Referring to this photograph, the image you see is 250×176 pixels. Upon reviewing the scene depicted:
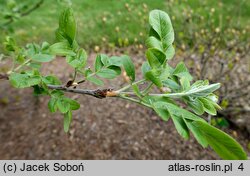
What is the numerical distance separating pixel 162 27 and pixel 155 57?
13 centimetres

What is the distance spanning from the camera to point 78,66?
1.08 m

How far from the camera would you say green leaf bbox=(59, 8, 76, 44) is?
0.98m

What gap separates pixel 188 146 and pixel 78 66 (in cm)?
235

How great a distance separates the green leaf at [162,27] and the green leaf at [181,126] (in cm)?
22

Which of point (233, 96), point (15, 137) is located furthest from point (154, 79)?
point (15, 137)

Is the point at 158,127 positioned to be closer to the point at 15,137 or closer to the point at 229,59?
the point at 229,59

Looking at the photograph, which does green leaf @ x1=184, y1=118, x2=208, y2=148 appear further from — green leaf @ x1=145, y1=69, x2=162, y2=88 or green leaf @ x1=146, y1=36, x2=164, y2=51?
green leaf @ x1=146, y1=36, x2=164, y2=51

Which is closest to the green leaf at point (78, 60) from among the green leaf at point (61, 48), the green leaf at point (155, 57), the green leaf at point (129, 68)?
the green leaf at point (61, 48)

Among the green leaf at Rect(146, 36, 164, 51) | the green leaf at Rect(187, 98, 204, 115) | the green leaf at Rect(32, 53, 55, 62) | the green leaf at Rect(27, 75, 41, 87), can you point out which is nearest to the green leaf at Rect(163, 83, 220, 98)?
the green leaf at Rect(187, 98, 204, 115)

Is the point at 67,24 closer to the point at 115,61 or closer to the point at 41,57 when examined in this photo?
the point at 115,61

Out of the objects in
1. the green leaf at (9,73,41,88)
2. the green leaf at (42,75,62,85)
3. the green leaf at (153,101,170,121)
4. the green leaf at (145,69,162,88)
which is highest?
the green leaf at (145,69,162,88)

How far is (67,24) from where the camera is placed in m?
1.00

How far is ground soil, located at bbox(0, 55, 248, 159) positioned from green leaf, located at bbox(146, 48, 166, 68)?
225cm

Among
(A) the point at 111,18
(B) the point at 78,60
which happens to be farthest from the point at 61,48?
(A) the point at 111,18
